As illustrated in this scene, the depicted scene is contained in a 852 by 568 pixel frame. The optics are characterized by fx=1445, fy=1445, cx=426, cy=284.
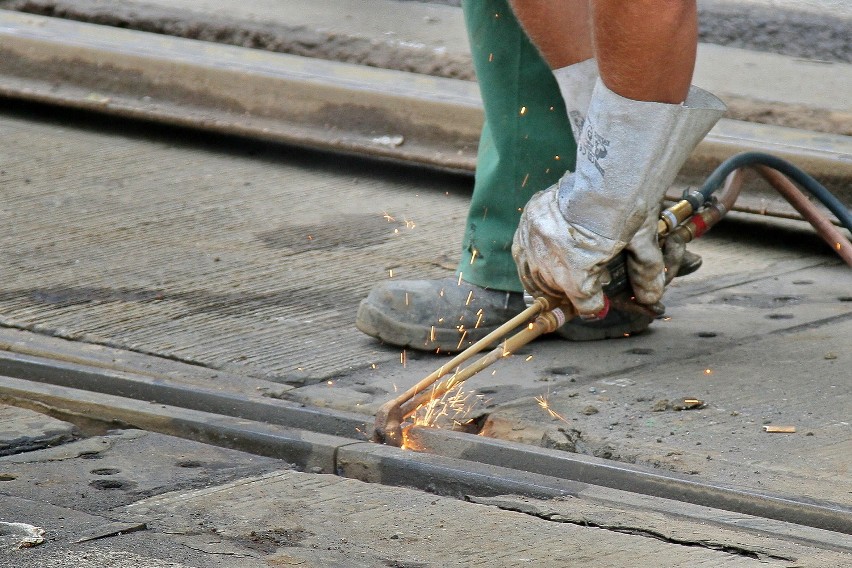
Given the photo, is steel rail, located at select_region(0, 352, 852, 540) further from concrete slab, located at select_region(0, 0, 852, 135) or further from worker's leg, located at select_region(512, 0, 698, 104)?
concrete slab, located at select_region(0, 0, 852, 135)

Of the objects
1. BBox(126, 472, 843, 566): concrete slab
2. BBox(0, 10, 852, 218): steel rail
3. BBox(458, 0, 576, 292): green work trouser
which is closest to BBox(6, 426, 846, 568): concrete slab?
BBox(126, 472, 843, 566): concrete slab

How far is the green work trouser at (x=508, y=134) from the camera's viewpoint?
2.87 m

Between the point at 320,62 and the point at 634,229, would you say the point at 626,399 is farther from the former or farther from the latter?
the point at 320,62

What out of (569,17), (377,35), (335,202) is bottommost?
(335,202)

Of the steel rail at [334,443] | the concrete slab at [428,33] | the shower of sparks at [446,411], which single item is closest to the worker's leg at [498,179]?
→ the shower of sparks at [446,411]

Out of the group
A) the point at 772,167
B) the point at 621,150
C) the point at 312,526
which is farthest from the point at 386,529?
the point at 772,167

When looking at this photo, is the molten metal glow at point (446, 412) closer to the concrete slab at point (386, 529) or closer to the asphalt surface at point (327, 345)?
the asphalt surface at point (327, 345)

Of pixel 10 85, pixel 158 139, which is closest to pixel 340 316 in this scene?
pixel 158 139

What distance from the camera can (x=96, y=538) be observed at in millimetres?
1971

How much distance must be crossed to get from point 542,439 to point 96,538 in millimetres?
760

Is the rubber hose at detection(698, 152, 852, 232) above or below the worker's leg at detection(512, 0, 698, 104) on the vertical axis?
below

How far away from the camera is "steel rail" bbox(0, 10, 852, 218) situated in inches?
146

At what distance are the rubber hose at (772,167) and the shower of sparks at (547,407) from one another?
0.58m

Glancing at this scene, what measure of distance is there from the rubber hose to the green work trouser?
0.91ft
